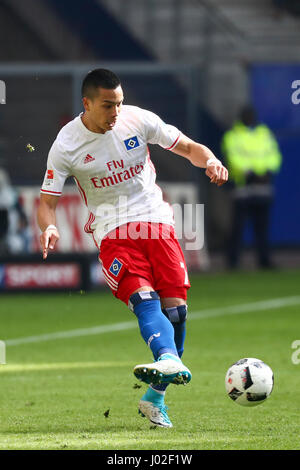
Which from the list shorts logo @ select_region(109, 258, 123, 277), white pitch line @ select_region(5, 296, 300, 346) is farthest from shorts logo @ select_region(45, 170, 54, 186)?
white pitch line @ select_region(5, 296, 300, 346)

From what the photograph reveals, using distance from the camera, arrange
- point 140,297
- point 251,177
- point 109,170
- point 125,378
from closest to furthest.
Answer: point 140,297, point 109,170, point 125,378, point 251,177

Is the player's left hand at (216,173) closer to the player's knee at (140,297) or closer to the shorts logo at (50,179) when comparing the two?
the player's knee at (140,297)

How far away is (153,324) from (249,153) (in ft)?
38.1

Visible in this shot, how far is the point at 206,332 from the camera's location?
11.8 meters

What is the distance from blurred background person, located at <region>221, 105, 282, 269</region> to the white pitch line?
3552mm

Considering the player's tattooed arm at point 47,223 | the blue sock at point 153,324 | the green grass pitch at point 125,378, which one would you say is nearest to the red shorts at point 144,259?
the blue sock at point 153,324

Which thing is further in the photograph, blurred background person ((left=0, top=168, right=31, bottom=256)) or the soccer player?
blurred background person ((left=0, top=168, right=31, bottom=256))

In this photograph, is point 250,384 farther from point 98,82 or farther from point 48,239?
point 98,82

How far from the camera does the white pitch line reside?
11570 mm

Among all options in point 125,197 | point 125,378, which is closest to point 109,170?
point 125,197

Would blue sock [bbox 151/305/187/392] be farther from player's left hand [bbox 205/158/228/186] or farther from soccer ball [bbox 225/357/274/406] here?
player's left hand [bbox 205/158/228/186]

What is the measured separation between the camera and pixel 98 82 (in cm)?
684
